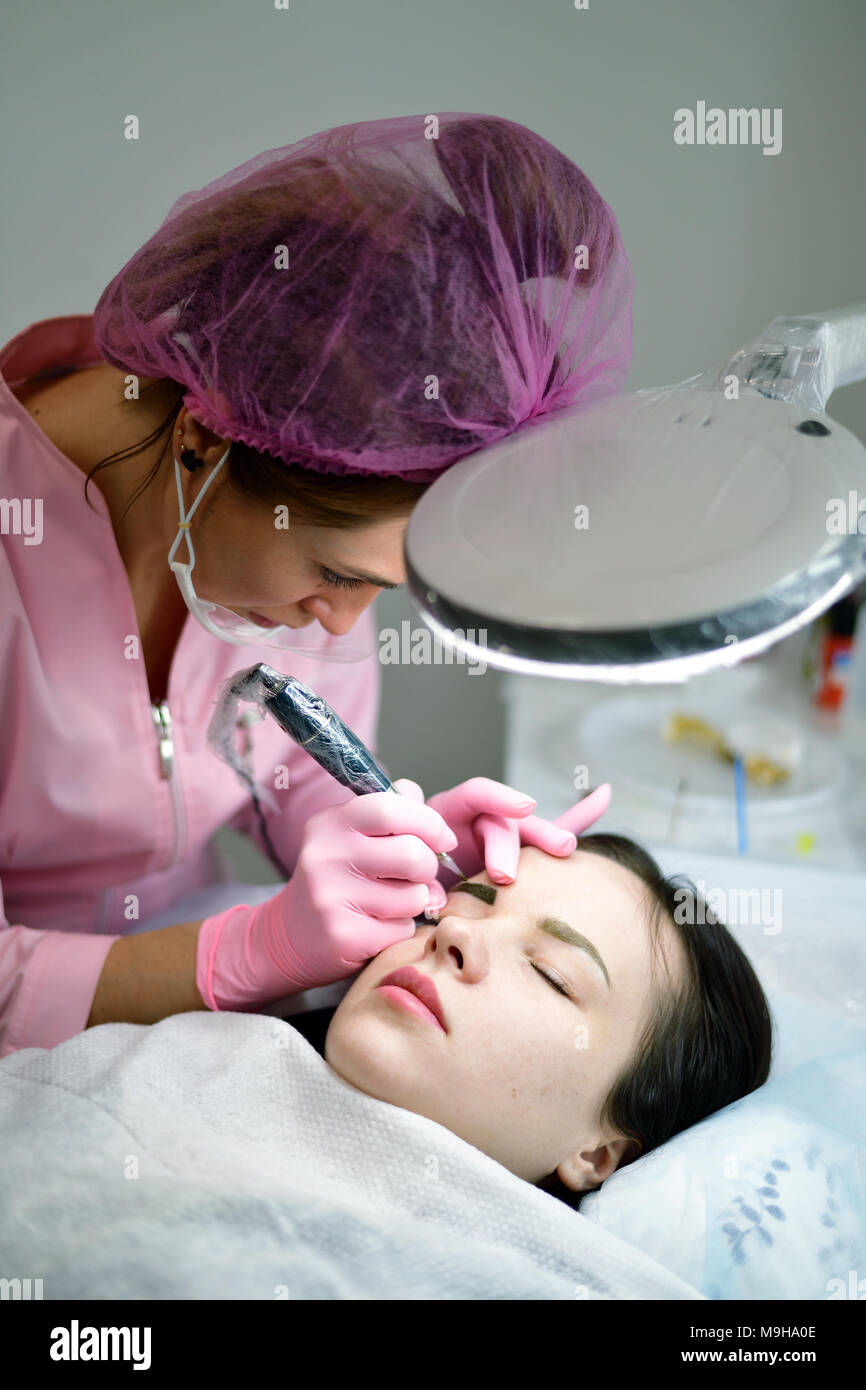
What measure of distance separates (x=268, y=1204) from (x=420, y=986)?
9.2 inches

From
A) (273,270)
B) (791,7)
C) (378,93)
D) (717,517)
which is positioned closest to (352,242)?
(273,270)

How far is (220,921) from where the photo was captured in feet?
3.73

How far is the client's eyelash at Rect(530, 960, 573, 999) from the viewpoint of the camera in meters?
0.99

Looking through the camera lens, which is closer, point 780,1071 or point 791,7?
point 780,1071

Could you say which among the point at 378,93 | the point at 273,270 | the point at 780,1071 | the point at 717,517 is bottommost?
the point at 780,1071

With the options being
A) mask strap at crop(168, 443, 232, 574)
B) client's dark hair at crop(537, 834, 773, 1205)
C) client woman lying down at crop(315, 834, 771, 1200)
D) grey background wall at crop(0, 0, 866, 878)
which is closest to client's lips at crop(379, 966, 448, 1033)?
client woman lying down at crop(315, 834, 771, 1200)

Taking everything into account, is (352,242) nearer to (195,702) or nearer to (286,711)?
(286,711)

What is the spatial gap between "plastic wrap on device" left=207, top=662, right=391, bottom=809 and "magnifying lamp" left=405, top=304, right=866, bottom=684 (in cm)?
35

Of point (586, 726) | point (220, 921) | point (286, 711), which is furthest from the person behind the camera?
point (586, 726)

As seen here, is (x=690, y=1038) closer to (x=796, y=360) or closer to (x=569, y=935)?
(x=569, y=935)

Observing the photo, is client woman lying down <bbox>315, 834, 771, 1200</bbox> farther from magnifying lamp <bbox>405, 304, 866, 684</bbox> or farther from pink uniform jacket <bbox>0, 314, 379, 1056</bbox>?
magnifying lamp <bbox>405, 304, 866, 684</bbox>

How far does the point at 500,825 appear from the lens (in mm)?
1130

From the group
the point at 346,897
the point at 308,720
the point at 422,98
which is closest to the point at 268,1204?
the point at 346,897

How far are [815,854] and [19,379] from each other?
1.30 m
